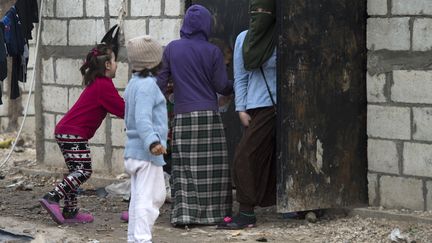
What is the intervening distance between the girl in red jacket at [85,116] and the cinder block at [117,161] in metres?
1.90

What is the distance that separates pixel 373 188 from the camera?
288 inches

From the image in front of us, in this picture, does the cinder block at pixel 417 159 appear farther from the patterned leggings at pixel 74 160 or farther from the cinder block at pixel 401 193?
the patterned leggings at pixel 74 160

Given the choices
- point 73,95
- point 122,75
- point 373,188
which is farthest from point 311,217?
point 73,95

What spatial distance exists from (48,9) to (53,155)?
1509 mm

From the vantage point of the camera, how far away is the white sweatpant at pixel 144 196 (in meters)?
5.95

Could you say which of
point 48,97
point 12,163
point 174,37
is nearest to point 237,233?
point 174,37

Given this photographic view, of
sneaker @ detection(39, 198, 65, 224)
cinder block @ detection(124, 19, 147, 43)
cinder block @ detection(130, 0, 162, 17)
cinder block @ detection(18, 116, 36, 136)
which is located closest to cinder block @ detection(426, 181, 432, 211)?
sneaker @ detection(39, 198, 65, 224)

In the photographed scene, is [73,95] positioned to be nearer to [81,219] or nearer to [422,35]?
[81,219]

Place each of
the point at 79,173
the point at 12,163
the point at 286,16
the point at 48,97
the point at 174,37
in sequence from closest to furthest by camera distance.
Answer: the point at 286,16, the point at 79,173, the point at 174,37, the point at 48,97, the point at 12,163

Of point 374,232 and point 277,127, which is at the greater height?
point 277,127

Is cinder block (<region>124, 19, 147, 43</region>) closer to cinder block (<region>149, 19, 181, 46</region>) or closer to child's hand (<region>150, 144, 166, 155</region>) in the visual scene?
cinder block (<region>149, 19, 181, 46</region>)

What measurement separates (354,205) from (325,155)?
533 mm

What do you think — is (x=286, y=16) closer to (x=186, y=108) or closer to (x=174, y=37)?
(x=186, y=108)

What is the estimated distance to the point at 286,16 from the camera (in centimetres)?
673
